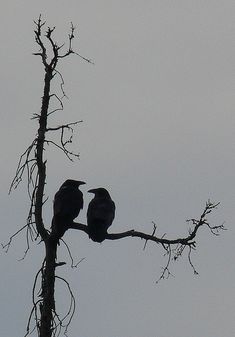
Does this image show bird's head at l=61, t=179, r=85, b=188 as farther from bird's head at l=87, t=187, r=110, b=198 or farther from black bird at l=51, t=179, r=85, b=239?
bird's head at l=87, t=187, r=110, b=198

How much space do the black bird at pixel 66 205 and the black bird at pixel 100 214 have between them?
409 mm

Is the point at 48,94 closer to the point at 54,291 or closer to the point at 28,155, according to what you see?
the point at 28,155

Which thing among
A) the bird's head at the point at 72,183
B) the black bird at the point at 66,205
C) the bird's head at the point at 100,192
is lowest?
the black bird at the point at 66,205

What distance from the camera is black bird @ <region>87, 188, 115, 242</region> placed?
1390 centimetres

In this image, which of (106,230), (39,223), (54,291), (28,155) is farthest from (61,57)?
(106,230)

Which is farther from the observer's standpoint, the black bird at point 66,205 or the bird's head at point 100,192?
the bird's head at point 100,192

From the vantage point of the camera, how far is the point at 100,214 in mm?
14906

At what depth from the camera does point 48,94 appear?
35.3 ft

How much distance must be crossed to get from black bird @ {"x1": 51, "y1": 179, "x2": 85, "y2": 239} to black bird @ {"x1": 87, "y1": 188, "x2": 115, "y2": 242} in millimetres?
409

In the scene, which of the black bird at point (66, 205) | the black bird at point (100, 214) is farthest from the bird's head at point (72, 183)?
the black bird at point (100, 214)

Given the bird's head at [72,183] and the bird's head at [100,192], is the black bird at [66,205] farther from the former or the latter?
the bird's head at [100,192]

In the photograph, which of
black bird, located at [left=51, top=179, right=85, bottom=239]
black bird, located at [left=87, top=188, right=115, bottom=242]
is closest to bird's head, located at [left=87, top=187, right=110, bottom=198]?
black bird, located at [left=87, top=188, right=115, bottom=242]

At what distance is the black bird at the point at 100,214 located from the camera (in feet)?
45.6

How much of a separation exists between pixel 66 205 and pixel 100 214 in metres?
1.39
